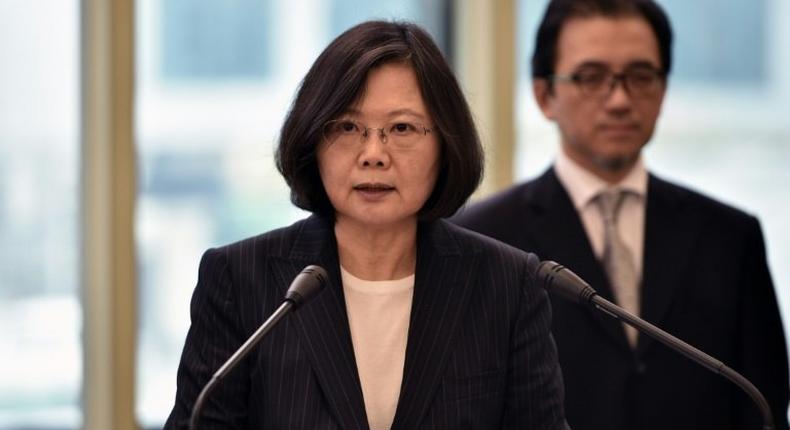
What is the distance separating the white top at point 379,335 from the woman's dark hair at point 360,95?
0.17 metres

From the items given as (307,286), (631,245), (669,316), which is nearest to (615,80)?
(631,245)

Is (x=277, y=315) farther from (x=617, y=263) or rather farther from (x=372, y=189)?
(x=617, y=263)

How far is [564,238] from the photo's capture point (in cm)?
325

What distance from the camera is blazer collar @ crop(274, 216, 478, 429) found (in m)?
2.29

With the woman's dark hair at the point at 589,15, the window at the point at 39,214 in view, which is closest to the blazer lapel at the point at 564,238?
the woman's dark hair at the point at 589,15

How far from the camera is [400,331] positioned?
245cm

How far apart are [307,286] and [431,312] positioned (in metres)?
0.39

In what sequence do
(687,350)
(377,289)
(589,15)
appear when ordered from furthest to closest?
(589,15) < (377,289) < (687,350)

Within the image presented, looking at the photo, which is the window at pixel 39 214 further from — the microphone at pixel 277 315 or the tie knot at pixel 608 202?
the microphone at pixel 277 315

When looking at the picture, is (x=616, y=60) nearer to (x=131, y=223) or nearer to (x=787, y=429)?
(x=787, y=429)

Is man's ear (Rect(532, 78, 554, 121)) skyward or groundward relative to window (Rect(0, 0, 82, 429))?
skyward

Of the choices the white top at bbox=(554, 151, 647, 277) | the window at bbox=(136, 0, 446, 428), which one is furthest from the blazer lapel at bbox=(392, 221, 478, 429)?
the window at bbox=(136, 0, 446, 428)

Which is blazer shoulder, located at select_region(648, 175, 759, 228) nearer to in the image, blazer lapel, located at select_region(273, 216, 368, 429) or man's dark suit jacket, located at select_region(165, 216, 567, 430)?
man's dark suit jacket, located at select_region(165, 216, 567, 430)

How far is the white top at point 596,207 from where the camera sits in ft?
10.8
